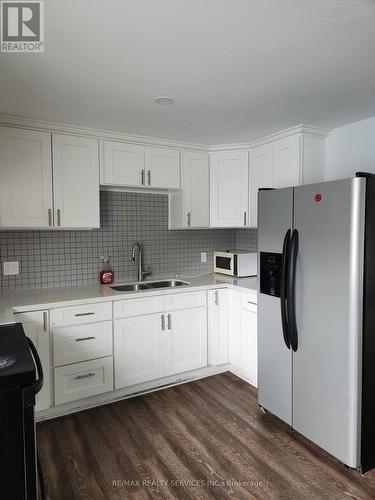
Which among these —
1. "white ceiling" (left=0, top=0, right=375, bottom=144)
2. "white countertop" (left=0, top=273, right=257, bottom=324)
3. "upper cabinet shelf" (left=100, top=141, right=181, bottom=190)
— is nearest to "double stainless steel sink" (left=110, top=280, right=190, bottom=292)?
"white countertop" (left=0, top=273, right=257, bottom=324)

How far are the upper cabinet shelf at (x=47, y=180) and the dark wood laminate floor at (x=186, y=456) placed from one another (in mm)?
1524

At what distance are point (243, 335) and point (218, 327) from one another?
0.27 metres

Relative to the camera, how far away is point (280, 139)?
117 inches

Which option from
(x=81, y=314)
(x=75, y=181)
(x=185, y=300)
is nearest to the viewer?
(x=81, y=314)

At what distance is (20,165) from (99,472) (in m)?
2.16

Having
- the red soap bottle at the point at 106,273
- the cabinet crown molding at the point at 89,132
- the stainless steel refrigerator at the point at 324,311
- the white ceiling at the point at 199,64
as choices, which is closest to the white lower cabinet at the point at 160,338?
the red soap bottle at the point at 106,273

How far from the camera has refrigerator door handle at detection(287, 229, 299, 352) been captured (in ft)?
6.92

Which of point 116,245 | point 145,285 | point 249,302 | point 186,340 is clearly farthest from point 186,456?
point 116,245

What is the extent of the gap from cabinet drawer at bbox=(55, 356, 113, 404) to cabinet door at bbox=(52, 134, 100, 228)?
1.11m

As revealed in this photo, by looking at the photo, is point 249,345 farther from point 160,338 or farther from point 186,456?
point 186,456

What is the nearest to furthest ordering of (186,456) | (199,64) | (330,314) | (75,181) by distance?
(199,64)
(330,314)
(186,456)
(75,181)

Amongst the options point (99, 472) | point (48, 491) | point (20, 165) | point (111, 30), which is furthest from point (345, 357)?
point (20, 165)

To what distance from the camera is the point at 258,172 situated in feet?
10.5

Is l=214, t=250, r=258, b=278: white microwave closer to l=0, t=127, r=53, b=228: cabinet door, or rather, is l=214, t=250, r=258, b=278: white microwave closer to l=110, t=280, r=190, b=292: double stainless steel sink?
l=110, t=280, r=190, b=292: double stainless steel sink
